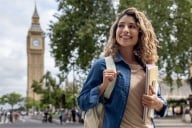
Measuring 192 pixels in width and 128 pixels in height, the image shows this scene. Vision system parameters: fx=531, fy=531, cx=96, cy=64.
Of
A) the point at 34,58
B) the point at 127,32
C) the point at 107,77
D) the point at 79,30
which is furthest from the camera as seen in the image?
the point at 34,58

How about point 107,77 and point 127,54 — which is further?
point 127,54

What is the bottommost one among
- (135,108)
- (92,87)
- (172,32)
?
(135,108)

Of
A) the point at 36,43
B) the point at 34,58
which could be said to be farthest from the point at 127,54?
the point at 36,43

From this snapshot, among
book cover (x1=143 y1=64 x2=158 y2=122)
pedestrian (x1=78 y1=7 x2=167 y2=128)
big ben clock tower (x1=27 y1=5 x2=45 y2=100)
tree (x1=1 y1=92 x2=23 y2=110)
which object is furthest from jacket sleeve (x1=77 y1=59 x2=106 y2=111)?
tree (x1=1 y1=92 x2=23 y2=110)

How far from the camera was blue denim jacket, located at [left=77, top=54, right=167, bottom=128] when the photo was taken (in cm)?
318

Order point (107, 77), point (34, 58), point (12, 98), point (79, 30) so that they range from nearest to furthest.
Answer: point (107, 77)
point (79, 30)
point (34, 58)
point (12, 98)

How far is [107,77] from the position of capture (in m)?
3.13

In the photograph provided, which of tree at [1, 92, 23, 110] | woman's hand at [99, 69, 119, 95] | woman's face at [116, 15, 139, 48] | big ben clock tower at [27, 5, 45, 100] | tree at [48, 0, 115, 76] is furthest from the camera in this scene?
tree at [1, 92, 23, 110]

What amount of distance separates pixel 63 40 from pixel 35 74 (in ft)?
479

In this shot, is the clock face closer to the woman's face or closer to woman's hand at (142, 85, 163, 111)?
the woman's face

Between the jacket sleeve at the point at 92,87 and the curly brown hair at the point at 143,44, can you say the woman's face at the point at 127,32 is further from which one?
the jacket sleeve at the point at 92,87

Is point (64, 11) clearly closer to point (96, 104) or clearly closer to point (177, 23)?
point (177, 23)

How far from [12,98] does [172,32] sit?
15867cm

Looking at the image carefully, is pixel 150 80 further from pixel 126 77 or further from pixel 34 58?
pixel 34 58
